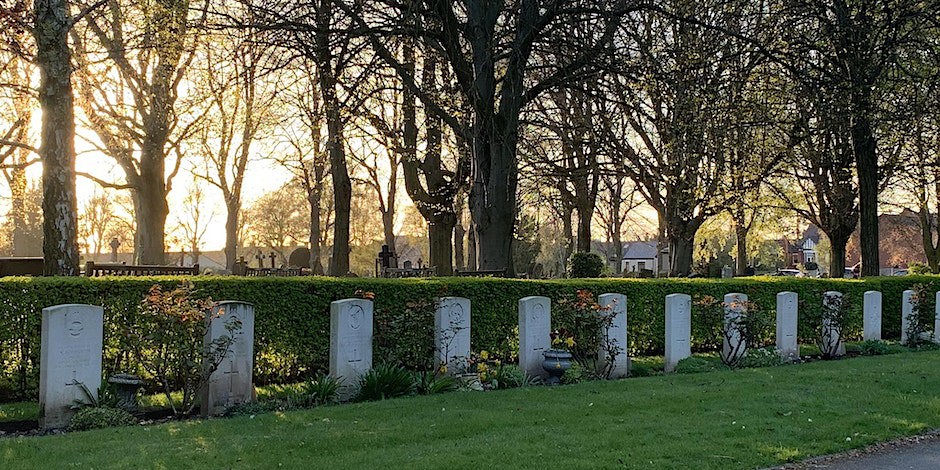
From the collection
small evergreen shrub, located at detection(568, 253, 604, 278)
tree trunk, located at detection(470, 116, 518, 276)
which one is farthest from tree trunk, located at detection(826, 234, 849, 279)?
tree trunk, located at detection(470, 116, 518, 276)

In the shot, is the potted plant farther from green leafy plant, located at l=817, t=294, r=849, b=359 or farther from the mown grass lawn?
green leafy plant, located at l=817, t=294, r=849, b=359

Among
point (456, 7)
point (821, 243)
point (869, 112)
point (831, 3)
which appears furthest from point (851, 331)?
point (821, 243)

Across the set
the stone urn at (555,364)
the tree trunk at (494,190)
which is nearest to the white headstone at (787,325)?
the stone urn at (555,364)

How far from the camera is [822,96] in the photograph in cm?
1689

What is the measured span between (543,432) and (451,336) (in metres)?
3.33

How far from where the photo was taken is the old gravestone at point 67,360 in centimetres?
758

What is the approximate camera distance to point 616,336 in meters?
11.4

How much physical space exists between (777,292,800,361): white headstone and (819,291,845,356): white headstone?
2.99 ft

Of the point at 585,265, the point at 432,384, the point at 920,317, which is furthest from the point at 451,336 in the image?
the point at 585,265

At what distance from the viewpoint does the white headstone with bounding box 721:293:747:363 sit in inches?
488

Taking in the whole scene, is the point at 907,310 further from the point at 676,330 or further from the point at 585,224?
the point at 585,224

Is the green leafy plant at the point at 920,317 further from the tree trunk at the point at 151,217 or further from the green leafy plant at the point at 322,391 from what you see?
the tree trunk at the point at 151,217

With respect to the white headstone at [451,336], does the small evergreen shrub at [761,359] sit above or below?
below

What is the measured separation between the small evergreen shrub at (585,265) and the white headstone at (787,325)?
43.3 ft
